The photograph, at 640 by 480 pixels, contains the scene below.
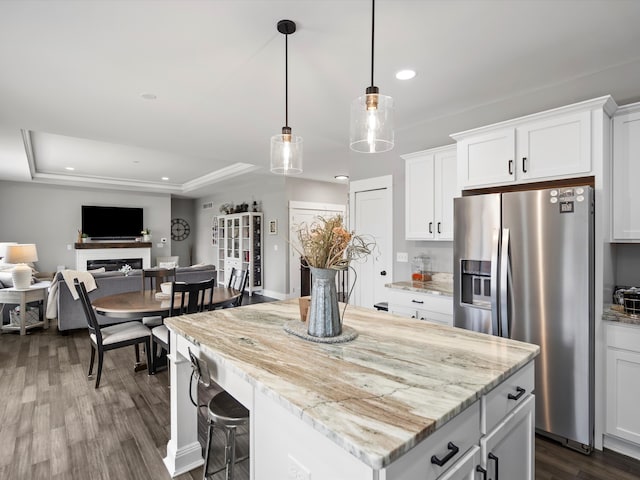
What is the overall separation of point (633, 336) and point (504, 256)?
0.82 meters

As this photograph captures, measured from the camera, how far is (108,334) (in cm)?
322

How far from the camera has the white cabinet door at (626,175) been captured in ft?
7.33

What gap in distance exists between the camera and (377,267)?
4191mm

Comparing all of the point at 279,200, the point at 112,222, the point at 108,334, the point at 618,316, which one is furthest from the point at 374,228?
the point at 112,222

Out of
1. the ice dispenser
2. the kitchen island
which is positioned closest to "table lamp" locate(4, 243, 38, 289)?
the kitchen island

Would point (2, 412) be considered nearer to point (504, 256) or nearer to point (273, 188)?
point (504, 256)

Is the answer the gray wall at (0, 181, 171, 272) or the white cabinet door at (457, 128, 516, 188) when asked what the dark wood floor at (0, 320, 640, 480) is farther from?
the gray wall at (0, 181, 171, 272)

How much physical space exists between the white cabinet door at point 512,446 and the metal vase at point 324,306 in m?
0.69

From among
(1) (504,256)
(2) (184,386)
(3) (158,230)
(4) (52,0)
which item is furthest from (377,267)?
(3) (158,230)

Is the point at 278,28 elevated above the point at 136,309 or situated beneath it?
elevated above

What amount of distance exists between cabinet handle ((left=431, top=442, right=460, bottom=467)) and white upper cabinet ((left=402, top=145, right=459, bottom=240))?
2459mm

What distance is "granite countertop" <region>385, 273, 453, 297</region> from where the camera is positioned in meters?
2.99

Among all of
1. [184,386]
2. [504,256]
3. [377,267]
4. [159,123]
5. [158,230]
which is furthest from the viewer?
[158,230]

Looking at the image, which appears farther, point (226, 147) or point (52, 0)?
point (226, 147)
